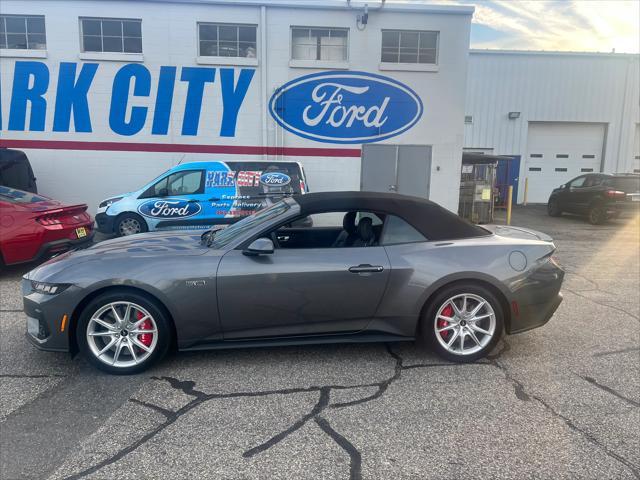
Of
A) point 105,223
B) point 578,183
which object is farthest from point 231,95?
point 578,183

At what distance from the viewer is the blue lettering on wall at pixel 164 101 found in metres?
11.9

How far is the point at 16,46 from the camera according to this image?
11719 millimetres

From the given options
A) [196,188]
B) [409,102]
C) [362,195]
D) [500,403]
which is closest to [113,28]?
[196,188]

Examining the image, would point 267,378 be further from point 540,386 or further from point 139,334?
point 540,386

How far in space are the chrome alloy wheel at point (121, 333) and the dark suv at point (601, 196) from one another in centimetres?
1418

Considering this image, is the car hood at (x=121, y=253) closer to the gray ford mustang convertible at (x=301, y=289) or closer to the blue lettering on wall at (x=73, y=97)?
the gray ford mustang convertible at (x=301, y=289)

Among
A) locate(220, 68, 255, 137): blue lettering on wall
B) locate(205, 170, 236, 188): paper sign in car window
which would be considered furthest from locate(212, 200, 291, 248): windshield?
locate(220, 68, 255, 137): blue lettering on wall

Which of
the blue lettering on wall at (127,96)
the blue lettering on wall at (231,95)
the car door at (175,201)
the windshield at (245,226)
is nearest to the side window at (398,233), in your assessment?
the windshield at (245,226)

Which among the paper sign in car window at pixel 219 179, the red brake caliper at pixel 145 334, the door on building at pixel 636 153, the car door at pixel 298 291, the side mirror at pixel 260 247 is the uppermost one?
the door on building at pixel 636 153

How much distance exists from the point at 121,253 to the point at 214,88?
937 centimetres

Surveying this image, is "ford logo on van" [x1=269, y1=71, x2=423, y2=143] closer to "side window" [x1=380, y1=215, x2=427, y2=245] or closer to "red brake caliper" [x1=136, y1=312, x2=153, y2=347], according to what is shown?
"side window" [x1=380, y1=215, x2=427, y2=245]

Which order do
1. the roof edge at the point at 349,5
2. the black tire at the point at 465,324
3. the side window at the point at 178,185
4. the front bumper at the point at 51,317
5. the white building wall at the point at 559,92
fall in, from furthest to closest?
the white building wall at the point at 559,92 < the roof edge at the point at 349,5 < the side window at the point at 178,185 < the black tire at the point at 465,324 < the front bumper at the point at 51,317

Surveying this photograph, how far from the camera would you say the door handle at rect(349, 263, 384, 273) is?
3623 mm

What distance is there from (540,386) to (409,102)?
10.2m
